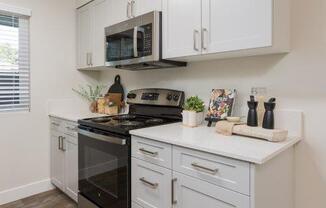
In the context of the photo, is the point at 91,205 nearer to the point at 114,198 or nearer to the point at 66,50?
the point at 114,198

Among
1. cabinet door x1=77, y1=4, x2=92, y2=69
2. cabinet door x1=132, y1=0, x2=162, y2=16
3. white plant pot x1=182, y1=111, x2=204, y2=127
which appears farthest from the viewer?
cabinet door x1=77, y1=4, x2=92, y2=69

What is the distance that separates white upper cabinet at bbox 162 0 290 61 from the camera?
129cm

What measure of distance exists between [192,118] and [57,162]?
1.69 metres

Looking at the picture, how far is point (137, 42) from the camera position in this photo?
1969mm

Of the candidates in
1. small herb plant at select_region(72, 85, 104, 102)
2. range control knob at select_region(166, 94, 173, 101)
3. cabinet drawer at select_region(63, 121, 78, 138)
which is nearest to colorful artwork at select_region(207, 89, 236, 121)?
range control knob at select_region(166, 94, 173, 101)

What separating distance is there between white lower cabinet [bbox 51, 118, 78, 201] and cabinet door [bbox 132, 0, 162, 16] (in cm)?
119

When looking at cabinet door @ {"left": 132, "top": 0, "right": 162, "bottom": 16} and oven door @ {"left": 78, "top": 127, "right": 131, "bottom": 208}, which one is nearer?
oven door @ {"left": 78, "top": 127, "right": 131, "bottom": 208}

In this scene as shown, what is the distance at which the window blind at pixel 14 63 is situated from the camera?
2443 millimetres

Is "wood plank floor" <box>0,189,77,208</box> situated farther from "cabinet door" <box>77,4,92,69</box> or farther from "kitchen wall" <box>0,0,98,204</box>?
"cabinet door" <box>77,4,92,69</box>

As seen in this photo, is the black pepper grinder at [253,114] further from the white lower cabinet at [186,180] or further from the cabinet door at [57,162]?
the cabinet door at [57,162]

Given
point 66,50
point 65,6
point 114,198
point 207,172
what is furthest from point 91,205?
point 65,6

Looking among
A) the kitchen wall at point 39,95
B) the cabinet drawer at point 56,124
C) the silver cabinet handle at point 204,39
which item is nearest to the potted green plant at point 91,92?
the kitchen wall at point 39,95

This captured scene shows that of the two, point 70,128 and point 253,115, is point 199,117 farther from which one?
point 70,128

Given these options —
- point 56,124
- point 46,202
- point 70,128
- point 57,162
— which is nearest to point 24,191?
point 46,202
